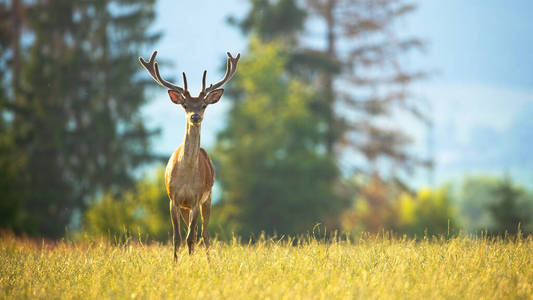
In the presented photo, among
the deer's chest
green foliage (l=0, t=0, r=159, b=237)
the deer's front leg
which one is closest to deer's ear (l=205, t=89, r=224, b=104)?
the deer's chest

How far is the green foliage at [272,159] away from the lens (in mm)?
30406

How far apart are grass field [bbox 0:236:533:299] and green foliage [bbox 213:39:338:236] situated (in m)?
20.7

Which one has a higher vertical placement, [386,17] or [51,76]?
[386,17]

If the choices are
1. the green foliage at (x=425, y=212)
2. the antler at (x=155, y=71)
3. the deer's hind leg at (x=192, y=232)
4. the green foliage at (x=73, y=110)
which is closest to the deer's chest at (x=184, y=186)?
→ the deer's hind leg at (x=192, y=232)

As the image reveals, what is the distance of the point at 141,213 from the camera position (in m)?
25.7

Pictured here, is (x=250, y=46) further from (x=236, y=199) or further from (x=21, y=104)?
(x=21, y=104)

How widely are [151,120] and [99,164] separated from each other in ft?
12.7

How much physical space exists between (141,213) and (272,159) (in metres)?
7.78

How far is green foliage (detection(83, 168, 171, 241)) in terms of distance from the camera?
23594mm

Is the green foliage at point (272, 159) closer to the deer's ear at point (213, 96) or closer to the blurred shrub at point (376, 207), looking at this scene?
the blurred shrub at point (376, 207)

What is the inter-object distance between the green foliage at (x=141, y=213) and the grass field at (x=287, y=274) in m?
14.8

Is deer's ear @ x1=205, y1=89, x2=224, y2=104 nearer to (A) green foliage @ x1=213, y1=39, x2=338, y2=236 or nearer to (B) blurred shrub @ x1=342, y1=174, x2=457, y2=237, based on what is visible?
(A) green foliage @ x1=213, y1=39, x2=338, y2=236

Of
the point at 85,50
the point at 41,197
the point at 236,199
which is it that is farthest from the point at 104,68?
the point at 236,199

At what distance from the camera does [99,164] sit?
31.8m
